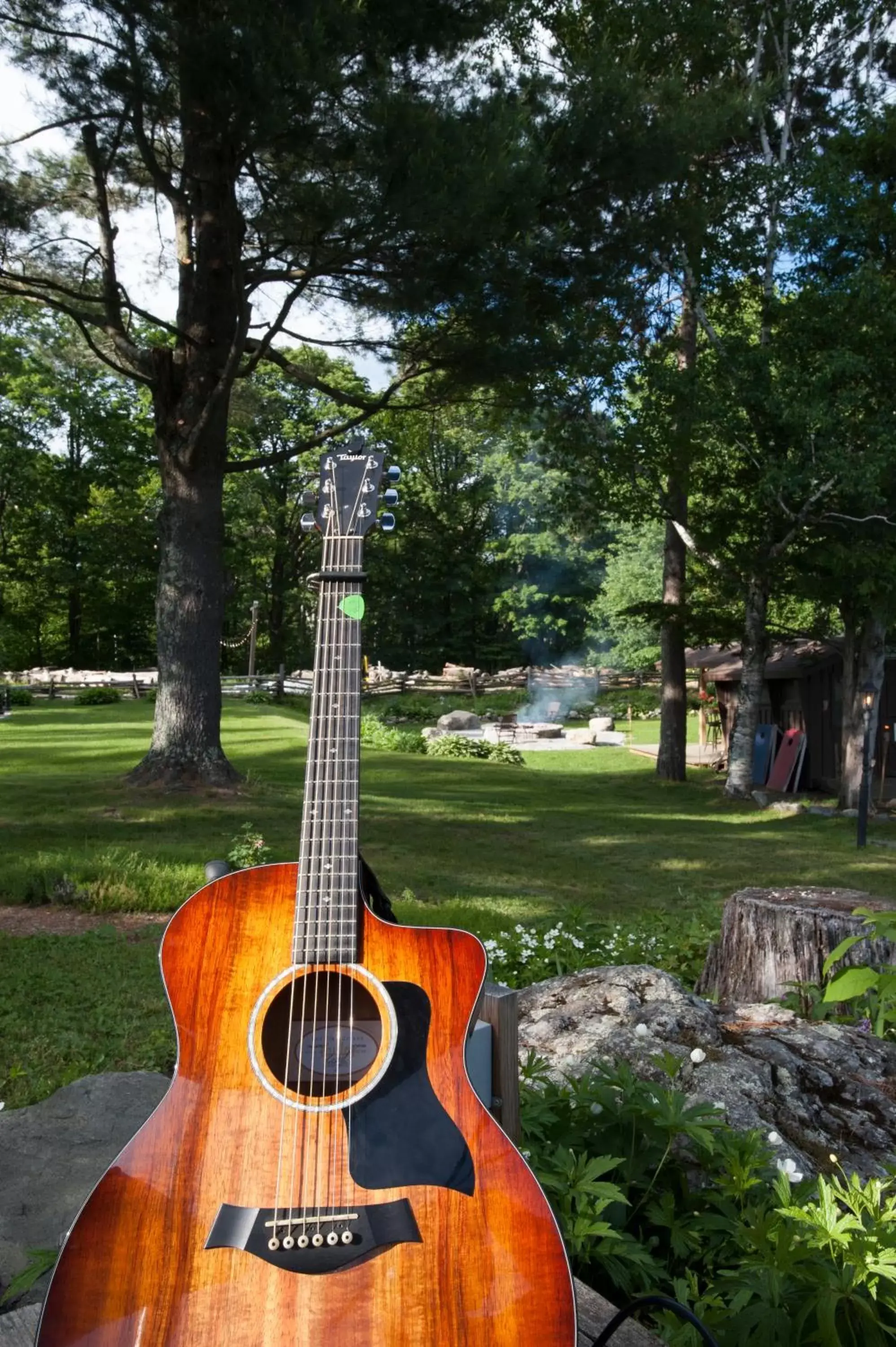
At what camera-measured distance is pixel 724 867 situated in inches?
399

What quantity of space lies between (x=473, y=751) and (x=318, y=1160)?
19.9 meters

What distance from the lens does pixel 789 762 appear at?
58.7ft

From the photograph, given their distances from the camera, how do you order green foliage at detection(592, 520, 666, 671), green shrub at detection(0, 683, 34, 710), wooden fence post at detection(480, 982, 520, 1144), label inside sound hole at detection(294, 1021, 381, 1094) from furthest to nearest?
1. green foliage at detection(592, 520, 666, 671)
2. green shrub at detection(0, 683, 34, 710)
3. wooden fence post at detection(480, 982, 520, 1144)
4. label inside sound hole at detection(294, 1021, 381, 1094)

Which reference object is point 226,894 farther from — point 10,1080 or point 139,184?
point 139,184

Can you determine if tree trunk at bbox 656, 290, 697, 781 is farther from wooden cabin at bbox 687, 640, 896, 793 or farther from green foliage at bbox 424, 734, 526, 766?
green foliage at bbox 424, 734, 526, 766

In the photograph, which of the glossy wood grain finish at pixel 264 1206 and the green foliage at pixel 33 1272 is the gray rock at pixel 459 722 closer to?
the green foliage at pixel 33 1272

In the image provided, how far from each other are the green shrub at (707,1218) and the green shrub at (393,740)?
19.2 meters

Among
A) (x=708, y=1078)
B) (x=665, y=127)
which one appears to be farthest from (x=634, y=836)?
(x=708, y=1078)

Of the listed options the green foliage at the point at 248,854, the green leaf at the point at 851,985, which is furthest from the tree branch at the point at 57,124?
the green leaf at the point at 851,985

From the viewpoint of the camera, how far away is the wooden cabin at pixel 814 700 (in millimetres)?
17141

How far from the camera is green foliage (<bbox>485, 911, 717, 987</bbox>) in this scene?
4633 mm

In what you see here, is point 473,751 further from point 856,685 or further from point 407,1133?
point 407,1133

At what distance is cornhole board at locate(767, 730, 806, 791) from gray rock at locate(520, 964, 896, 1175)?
1489 cm

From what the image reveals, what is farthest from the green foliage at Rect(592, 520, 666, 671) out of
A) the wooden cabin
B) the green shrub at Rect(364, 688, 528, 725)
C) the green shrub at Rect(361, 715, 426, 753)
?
the wooden cabin
